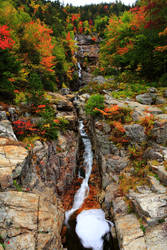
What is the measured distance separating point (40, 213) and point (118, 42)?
72.7 ft

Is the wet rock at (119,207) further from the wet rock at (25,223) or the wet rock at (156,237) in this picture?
the wet rock at (25,223)

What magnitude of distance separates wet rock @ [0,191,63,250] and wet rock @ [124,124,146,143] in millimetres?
6845

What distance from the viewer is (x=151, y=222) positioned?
540cm

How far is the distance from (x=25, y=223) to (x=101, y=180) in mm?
6505

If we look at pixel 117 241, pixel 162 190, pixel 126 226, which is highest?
pixel 162 190

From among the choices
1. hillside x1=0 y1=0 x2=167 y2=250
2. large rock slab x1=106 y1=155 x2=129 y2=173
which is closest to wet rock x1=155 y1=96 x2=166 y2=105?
hillside x1=0 y1=0 x2=167 y2=250

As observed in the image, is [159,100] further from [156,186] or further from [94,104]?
[156,186]

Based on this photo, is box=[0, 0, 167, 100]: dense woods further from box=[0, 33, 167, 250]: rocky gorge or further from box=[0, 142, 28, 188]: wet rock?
box=[0, 142, 28, 188]: wet rock

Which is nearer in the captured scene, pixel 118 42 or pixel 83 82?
pixel 118 42

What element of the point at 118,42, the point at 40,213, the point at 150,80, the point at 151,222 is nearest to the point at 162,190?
the point at 151,222

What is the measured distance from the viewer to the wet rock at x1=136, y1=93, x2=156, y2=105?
497 inches

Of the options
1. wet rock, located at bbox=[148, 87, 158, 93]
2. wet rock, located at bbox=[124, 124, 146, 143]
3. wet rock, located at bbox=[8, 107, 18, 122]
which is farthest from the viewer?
wet rock, located at bbox=[148, 87, 158, 93]

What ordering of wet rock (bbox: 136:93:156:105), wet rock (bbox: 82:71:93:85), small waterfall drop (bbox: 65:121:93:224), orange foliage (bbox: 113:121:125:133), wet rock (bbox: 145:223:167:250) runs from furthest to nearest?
wet rock (bbox: 82:71:93:85)
wet rock (bbox: 136:93:156:105)
orange foliage (bbox: 113:121:125:133)
small waterfall drop (bbox: 65:121:93:224)
wet rock (bbox: 145:223:167:250)

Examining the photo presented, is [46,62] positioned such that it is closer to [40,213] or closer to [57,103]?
[57,103]
